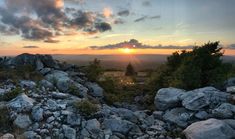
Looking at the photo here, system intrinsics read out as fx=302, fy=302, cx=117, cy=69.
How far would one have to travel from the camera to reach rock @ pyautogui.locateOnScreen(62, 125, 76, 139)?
43.1 feet

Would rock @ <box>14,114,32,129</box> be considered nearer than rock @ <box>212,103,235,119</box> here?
Yes

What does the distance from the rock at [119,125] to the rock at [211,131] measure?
2.67m

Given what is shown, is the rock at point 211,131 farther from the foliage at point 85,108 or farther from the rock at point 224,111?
the foliage at point 85,108

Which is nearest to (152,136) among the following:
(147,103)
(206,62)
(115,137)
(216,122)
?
(115,137)

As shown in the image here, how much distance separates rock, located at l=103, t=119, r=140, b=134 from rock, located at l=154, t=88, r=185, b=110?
3.76 m

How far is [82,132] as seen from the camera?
1348 cm

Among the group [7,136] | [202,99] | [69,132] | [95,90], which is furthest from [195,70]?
[7,136]

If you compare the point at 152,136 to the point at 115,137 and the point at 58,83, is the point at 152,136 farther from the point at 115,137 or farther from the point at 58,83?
the point at 58,83

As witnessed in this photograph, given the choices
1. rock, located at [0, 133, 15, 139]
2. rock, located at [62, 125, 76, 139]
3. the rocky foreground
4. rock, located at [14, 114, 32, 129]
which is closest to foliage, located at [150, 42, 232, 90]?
the rocky foreground

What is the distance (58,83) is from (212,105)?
9547mm

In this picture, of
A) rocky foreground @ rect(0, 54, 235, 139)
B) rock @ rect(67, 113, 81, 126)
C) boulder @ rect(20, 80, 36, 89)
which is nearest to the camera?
rocky foreground @ rect(0, 54, 235, 139)

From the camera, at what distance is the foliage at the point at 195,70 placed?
75.3ft

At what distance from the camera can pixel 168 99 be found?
17750 mm

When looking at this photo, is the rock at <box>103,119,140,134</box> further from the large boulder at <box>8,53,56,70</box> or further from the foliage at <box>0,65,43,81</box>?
the large boulder at <box>8,53,56,70</box>
